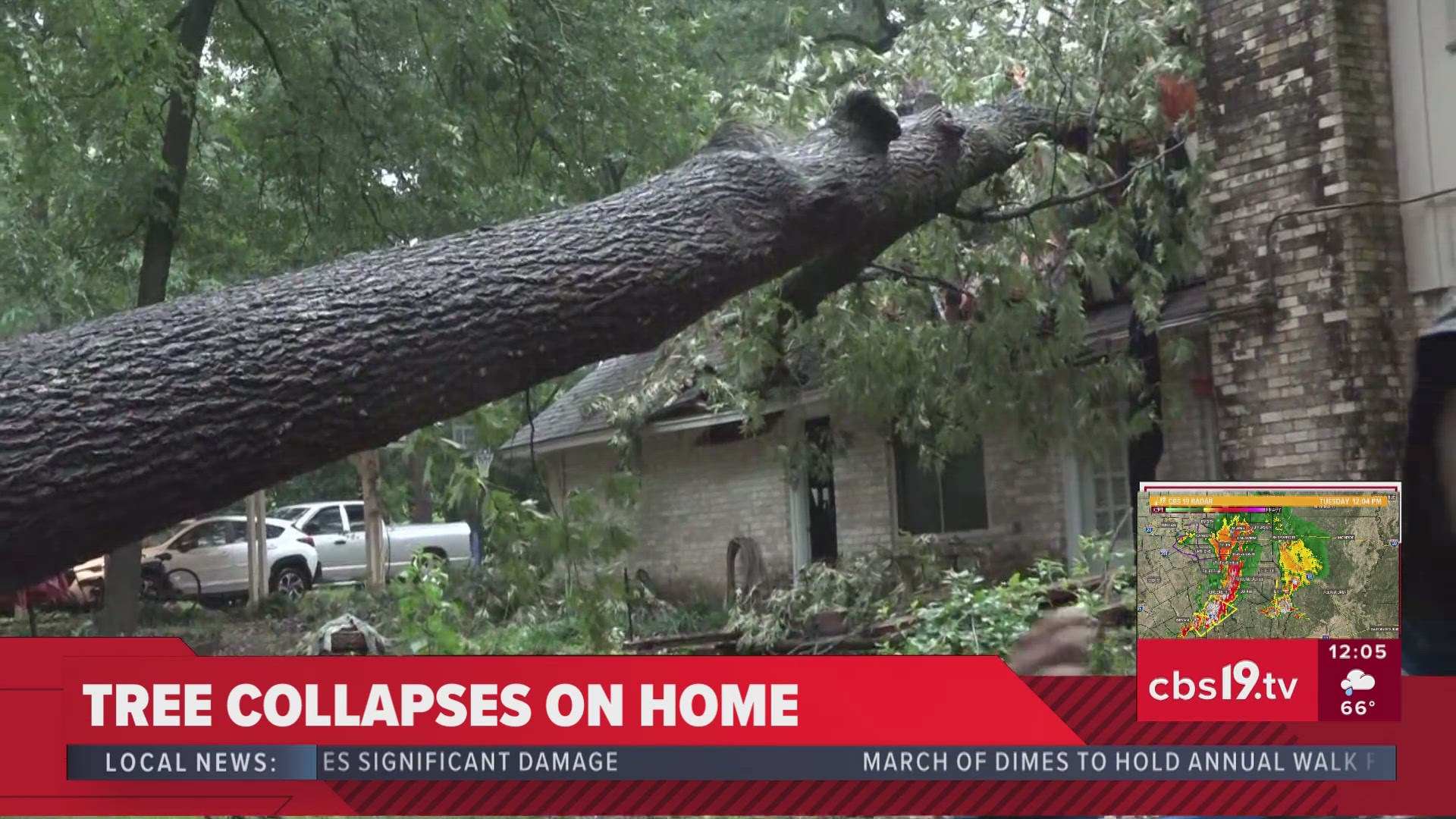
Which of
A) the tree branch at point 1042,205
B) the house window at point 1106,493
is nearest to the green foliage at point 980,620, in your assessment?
the tree branch at point 1042,205

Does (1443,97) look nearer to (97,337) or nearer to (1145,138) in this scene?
(1145,138)

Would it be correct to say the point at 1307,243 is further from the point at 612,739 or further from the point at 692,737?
the point at 612,739

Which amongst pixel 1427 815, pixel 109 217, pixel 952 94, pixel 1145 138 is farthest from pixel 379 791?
pixel 109 217

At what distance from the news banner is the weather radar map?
11 cm

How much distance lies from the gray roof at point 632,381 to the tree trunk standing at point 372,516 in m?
2.59

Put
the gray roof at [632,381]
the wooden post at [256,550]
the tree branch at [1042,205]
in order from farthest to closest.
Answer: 1. the wooden post at [256,550]
2. the gray roof at [632,381]
3. the tree branch at [1042,205]

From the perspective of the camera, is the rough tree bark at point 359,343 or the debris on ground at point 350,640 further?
the debris on ground at point 350,640

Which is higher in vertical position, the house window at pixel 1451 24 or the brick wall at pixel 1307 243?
the house window at pixel 1451 24

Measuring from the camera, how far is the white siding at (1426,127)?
28.2ft

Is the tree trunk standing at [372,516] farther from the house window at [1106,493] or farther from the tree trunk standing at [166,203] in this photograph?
the house window at [1106,493]

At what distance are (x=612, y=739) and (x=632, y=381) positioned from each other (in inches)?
511

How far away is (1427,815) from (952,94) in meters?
6.32

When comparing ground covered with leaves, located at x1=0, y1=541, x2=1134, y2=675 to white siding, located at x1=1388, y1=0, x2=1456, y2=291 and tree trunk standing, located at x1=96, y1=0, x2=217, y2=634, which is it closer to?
tree trunk standing, located at x1=96, y1=0, x2=217, y2=634

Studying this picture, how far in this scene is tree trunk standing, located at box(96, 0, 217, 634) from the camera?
12242 millimetres
